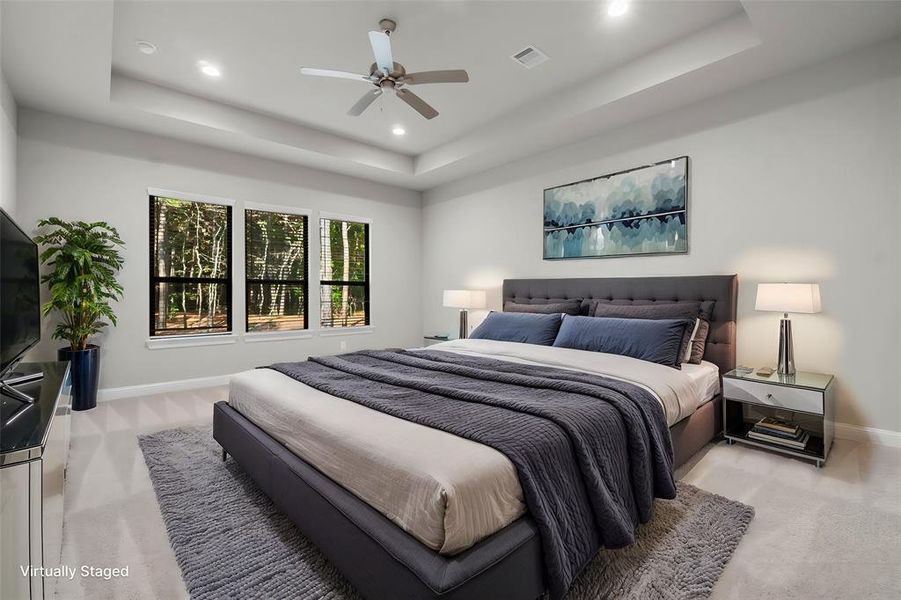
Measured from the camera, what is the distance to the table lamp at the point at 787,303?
276cm

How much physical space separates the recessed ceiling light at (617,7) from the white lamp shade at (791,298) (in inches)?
80.4

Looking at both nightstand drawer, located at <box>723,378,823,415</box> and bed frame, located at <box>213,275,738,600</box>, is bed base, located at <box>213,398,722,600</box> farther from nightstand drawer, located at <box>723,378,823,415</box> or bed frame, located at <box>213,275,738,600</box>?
nightstand drawer, located at <box>723,378,823,415</box>

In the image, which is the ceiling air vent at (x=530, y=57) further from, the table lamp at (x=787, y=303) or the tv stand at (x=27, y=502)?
the tv stand at (x=27, y=502)

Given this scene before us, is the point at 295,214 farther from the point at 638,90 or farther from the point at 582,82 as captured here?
the point at 638,90

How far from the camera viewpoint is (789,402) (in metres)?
2.69

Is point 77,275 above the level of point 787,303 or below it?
above

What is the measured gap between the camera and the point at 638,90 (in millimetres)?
3330

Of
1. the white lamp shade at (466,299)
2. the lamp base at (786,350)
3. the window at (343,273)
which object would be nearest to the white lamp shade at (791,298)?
the lamp base at (786,350)

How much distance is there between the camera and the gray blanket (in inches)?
57.7

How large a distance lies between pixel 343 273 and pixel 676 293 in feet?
13.2

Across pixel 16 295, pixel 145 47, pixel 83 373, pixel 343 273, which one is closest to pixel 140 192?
pixel 145 47

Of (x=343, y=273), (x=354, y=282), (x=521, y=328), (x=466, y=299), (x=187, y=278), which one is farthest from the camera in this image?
(x=354, y=282)

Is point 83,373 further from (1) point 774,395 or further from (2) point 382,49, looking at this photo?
(1) point 774,395

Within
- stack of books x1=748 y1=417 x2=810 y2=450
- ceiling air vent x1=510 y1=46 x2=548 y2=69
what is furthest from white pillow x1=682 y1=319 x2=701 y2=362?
ceiling air vent x1=510 y1=46 x2=548 y2=69
